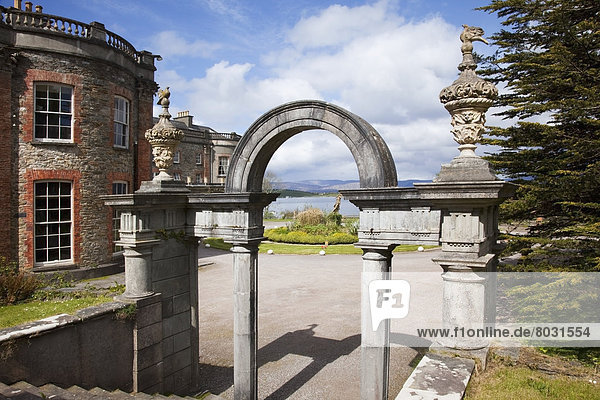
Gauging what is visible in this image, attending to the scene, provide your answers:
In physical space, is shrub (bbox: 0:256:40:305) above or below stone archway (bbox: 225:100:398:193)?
below

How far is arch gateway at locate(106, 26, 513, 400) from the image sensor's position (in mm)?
4965

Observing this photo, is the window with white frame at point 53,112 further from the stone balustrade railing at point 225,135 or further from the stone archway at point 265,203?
the stone balustrade railing at point 225,135

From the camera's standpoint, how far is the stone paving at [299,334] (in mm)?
8141

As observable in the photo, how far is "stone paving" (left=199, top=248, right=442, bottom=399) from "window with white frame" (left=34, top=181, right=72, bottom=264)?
5.55 m

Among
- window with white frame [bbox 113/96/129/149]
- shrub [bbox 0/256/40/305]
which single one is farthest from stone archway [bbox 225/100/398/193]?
window with white frame [bbox 113/96/129/149]

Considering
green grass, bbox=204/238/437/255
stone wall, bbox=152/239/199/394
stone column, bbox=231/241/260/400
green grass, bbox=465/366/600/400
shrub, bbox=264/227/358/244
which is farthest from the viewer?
shrub, bbox=264/227/358/244

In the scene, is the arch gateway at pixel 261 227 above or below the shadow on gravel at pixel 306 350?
above

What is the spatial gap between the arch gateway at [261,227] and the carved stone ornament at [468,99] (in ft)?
0.04

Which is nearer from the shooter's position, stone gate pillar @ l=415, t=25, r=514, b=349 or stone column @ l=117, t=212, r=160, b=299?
stone gate pillar @ l=415, t=25, r=514, b=349

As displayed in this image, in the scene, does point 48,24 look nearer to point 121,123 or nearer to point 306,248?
point 121,123

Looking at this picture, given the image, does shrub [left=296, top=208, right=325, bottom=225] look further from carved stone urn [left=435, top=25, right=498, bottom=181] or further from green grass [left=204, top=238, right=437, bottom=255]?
carved stone urn [left=435, top=25, right=498, bottom=181]

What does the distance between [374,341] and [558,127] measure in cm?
754

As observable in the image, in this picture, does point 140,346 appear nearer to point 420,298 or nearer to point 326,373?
point 326,373

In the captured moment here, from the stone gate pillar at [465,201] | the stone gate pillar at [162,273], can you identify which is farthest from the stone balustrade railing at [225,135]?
the stone gate pillar at [465,201]
